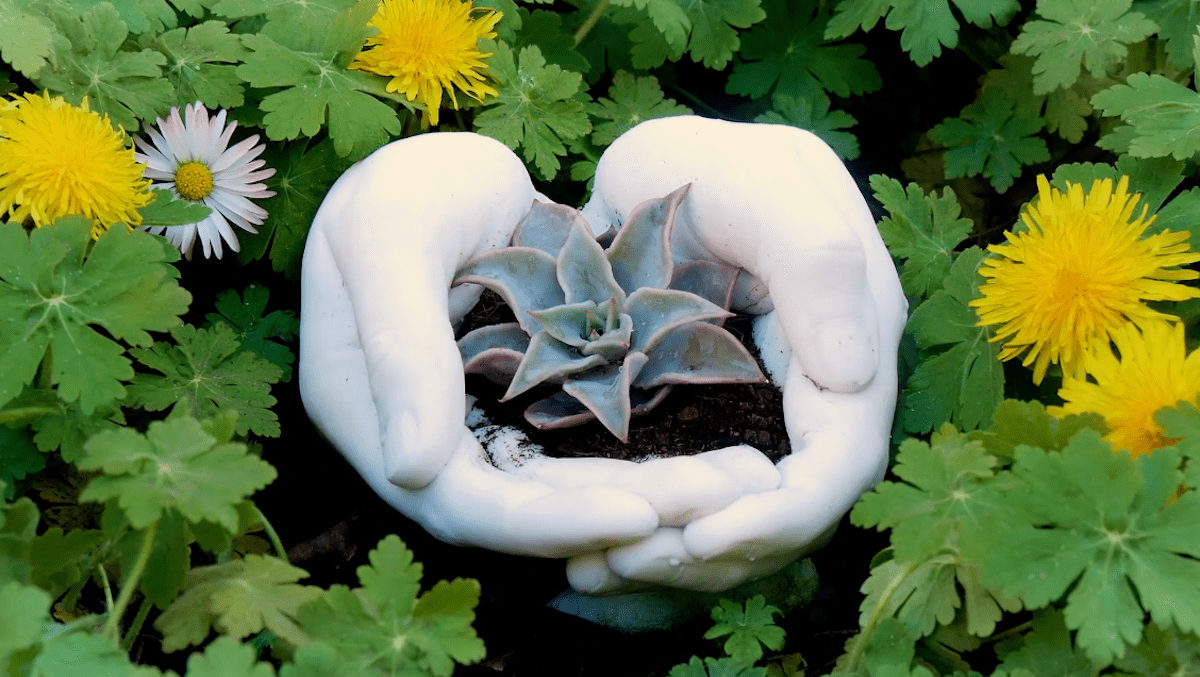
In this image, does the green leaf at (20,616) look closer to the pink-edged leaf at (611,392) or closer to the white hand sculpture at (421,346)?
the white hand sculpture at (421,346)

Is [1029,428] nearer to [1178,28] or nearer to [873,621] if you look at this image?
[873,621]

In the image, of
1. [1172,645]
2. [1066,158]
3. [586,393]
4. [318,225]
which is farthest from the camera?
[1066,158]

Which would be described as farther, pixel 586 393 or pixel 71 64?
pixel 71 64

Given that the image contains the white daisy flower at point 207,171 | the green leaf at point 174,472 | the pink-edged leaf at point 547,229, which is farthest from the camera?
the white daisy flower at point 207,171

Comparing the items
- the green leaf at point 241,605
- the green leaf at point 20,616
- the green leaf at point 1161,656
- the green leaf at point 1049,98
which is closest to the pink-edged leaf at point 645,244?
the green leaf at point 241,605

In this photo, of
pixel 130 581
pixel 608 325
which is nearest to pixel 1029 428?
pixel 608 325

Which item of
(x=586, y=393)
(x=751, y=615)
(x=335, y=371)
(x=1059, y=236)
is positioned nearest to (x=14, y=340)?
(x=335, y=371)

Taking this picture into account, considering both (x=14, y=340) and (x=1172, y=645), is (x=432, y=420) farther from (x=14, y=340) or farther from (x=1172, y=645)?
(x=1172, y=645)
